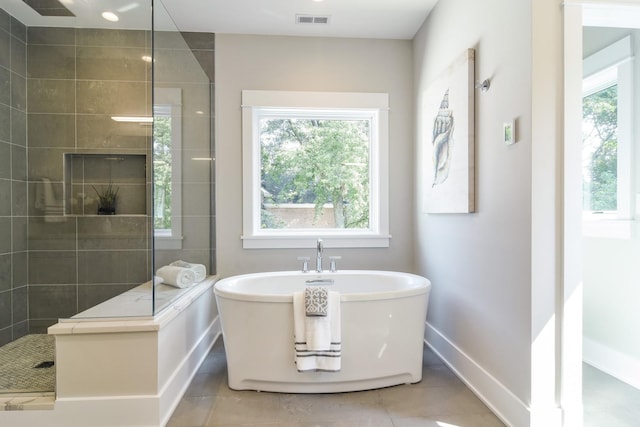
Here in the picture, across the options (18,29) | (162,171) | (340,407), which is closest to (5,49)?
(18,29)

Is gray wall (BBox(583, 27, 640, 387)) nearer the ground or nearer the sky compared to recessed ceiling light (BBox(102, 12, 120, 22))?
nearer the ground

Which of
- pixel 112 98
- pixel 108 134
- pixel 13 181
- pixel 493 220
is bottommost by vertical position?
pixel 493 220

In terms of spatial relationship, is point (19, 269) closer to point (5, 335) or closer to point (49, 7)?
point (5, 335)

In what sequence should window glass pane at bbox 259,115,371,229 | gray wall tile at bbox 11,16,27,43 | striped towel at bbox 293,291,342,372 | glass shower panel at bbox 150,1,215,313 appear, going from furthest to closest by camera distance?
window glass pane at bbox 259,115,371,229 → gray wall tile at bbox 11,16,27,43 → glass shower panel at bbox 150,1,215,313 → striped towel at bbox 293,291,342,372

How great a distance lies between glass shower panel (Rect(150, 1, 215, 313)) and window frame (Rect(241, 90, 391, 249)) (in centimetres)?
32

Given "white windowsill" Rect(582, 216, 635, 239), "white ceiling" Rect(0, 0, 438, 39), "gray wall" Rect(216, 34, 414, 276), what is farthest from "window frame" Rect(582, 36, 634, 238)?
"gray wall" Rect(216, 34, 414, 276)

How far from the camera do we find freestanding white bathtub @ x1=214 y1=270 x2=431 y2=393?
6.46 ft

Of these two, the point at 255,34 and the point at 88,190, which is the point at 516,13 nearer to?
the point at 255,34

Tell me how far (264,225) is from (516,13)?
2300 mm

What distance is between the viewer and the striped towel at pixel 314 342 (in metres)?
1.89

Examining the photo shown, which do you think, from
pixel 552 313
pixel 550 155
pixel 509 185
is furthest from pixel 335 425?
pixel 550 155

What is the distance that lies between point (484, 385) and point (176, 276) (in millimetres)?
1980

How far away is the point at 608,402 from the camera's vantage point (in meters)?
1.88

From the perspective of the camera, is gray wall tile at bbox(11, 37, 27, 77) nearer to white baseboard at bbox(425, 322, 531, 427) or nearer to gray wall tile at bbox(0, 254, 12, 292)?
gray wall tile at bbox(0, 254, 12, 292)
